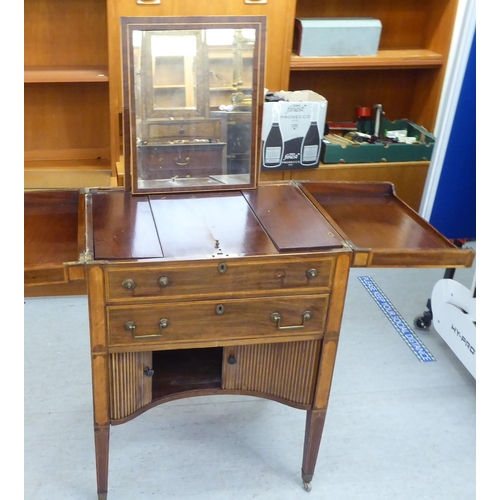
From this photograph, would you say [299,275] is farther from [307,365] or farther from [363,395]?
[363,395]

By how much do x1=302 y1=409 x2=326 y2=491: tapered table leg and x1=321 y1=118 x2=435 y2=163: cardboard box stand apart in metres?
1.54

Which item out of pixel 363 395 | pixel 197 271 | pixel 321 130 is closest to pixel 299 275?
pixel 197 271

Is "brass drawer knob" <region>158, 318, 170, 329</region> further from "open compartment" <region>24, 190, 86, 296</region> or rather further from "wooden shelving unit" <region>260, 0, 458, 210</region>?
"wooden shelving unit" <region>260, 0, 458, 210</region>

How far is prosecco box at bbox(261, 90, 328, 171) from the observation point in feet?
8.83

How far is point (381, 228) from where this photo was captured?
164 cm

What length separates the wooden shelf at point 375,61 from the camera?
2.84 meters

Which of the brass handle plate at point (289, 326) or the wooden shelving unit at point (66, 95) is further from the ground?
the wooden shelving unit at point (66, 95)

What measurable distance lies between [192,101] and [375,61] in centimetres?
159

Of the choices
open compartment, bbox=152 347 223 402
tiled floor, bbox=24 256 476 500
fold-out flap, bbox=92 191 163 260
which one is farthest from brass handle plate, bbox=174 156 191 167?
tiled floor, bbox=24 256 476 500

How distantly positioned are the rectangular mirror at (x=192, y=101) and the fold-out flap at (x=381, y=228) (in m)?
0.27

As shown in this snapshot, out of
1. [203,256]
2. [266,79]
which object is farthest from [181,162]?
[266,79]

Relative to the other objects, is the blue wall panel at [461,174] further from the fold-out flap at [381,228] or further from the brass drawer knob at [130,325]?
the brass drawer knob at [130,325]

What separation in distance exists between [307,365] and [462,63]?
1.97 m

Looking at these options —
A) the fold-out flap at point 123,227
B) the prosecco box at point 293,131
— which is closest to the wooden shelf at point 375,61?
the prosecco box at point 293,131
